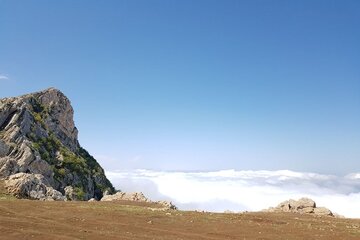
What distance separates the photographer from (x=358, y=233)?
45.8 meters

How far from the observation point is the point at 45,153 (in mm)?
109688

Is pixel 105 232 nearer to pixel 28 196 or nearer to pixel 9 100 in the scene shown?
pixel 28 196

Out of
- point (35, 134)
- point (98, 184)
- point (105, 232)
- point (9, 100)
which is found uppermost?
point (9, 100)

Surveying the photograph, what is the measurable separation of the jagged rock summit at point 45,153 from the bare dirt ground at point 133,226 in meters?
26.3

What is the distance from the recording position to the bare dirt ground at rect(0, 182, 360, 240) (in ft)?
117

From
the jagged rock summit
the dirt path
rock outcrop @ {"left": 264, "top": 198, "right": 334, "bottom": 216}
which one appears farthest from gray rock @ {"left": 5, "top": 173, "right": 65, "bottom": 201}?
rock outcrop @ {"left": 264, "top": 198, "right": 334, "bottom": 216}

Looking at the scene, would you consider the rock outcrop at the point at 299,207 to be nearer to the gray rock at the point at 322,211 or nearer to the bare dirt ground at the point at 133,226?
the gray rock at the point at 322,211

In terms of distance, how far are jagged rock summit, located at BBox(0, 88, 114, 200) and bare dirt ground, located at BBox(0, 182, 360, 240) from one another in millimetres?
26316

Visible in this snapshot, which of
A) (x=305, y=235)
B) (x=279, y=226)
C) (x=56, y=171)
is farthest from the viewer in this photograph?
(x=56, y=171)

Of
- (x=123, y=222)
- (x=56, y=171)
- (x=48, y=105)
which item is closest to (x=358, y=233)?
(x=123, y=222)

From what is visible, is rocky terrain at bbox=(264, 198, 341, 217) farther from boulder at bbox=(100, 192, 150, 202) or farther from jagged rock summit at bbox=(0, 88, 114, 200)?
jagged rock summit at bbox=(0, 88, 114, 200)

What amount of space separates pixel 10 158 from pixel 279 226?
210ft

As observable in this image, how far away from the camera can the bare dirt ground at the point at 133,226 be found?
117ft

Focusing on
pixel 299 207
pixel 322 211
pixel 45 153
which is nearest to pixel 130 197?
pixel 45 153
